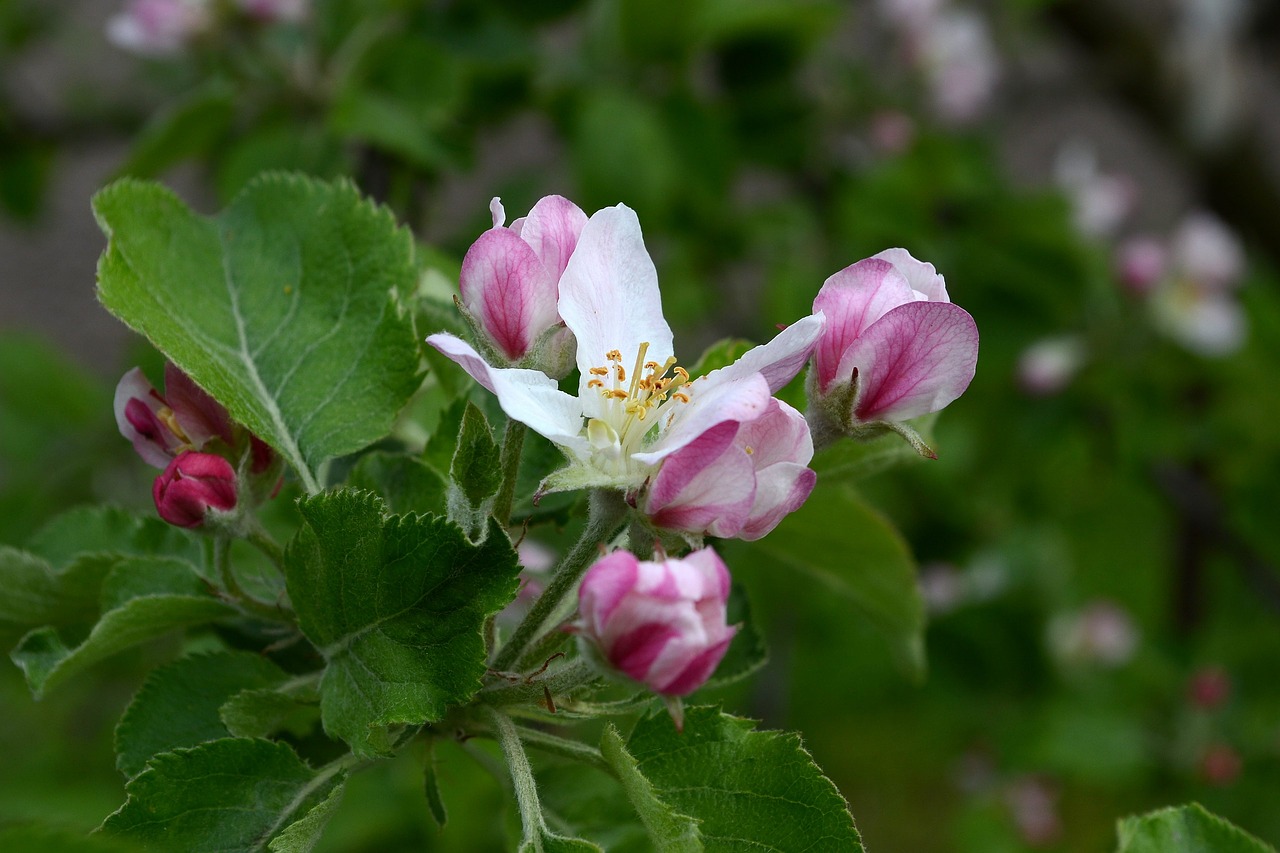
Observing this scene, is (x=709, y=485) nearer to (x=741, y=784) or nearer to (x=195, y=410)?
(x=741, y=784)

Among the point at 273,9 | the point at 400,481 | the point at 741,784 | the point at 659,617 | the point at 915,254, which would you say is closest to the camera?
the point at 659,617

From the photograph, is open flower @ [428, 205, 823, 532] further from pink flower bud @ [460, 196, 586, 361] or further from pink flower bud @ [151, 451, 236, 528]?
pink flower bud @ [151, 451, 236, 528]

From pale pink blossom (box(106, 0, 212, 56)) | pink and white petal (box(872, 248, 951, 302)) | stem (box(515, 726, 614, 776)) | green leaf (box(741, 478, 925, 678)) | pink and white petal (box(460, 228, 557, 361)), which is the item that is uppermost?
pale pink blossom (box(106, 0, 212, 56))

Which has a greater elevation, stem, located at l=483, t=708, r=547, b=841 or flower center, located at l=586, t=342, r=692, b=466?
flower center, located at l=586, t=342, r=692, b=466

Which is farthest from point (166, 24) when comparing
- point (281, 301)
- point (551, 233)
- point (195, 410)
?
point (551, 233)

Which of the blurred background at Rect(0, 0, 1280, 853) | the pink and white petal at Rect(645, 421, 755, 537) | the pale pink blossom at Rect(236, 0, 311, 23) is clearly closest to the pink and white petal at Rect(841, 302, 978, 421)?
the pink and white petal at Rect(645, 421, 755, 537)

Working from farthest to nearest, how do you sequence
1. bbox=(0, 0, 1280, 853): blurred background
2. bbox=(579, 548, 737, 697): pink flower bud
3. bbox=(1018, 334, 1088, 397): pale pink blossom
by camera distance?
bbox=(1018, 334, 1088, 397): pale pink blossom → bbox=(0, 0, 1280, 853): blurred background → bbox=(579, 548, 737, 697): pink flower bud

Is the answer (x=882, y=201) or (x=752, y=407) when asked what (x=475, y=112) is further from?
(x=752, y=407)
